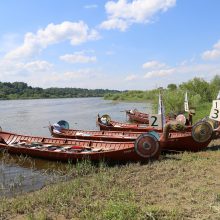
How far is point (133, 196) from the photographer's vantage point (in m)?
8.15

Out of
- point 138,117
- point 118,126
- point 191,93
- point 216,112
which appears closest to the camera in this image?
point 216,112

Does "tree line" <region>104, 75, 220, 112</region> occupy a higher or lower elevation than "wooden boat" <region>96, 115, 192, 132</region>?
higher

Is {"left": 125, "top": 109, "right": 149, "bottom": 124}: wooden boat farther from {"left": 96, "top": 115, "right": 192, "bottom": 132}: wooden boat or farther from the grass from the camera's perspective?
the grass

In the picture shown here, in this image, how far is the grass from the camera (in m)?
6.89

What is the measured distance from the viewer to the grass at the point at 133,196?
6895 mm

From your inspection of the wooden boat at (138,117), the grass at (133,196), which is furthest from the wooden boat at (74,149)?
the wooden boat at (138,117)

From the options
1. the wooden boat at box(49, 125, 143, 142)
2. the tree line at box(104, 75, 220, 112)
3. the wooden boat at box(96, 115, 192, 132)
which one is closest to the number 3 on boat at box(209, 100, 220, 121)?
the wooden boat at box(49, 125, 143, 142)

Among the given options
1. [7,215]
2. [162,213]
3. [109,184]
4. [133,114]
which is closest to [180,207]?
[162,213]

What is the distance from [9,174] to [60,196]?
19.7 feet

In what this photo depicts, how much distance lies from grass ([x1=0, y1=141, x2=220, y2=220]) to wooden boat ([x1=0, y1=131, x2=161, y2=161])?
140 cm

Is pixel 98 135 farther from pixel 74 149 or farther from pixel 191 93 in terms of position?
pixel 191 93

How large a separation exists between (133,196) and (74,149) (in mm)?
7357

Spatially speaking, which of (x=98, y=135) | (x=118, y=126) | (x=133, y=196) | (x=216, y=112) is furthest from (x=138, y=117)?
(x=133, y=196)

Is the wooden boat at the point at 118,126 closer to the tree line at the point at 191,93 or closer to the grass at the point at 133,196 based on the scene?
the tree line at the point at 191,93
